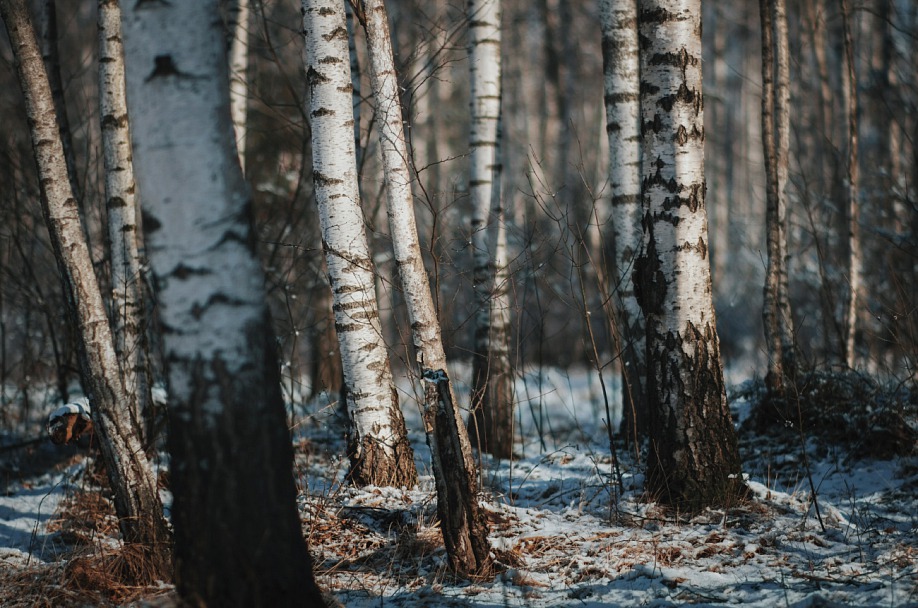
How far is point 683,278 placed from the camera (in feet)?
13.0

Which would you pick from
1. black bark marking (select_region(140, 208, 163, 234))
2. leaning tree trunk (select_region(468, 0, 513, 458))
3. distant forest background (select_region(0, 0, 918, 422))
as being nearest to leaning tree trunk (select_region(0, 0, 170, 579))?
distant forest background (select_region(0, 0, 918, 422))

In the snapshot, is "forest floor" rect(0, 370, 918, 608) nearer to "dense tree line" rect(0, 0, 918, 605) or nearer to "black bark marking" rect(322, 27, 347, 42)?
"dense tree line" rect(0, 0, 918, 605)

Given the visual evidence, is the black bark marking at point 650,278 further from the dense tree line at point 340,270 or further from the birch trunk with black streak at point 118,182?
the birch trunk with black streak at point 118,182

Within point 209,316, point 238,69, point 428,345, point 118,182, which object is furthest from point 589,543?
point 238,69

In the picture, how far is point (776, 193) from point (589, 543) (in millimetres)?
3780

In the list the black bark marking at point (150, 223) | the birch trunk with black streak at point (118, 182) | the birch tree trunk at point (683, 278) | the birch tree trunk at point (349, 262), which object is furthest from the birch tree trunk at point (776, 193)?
the birch trunk with black streak at point (118, 182)

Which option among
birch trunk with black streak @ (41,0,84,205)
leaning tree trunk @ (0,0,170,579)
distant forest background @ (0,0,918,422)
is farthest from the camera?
distant forest background @ (0,0,918,422)

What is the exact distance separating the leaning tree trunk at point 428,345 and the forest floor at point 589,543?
0.79 feet

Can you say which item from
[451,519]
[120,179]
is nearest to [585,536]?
[451,519]

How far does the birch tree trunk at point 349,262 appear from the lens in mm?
4500

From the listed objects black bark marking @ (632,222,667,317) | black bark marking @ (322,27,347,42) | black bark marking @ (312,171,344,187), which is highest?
black bark marking @ (322,27,347,42)

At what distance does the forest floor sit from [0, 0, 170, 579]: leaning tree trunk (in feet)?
0.75

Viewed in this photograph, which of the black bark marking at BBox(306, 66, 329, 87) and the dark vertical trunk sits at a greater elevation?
the black bark marking at BBox(306, 66, 329, 87)

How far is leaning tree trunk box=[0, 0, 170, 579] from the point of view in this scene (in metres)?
3.64
